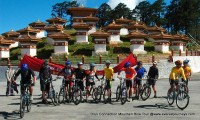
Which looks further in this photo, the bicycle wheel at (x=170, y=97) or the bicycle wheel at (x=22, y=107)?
the bicycle wheel at (x=170, y=97)

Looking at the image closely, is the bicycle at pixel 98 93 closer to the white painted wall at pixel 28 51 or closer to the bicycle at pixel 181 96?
the bicycle at pixel 181 96

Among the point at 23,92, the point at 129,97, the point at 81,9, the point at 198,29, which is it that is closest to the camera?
the point at 23,92

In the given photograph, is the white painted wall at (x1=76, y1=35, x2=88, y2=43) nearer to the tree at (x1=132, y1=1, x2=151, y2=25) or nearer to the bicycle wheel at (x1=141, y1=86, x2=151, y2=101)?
the bicycle wheel at (x1=141, y1=86, x2=151, y2=101)

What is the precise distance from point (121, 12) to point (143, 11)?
19.9 ft

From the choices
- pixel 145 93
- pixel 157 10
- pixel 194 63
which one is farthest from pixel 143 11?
pixel 145 93

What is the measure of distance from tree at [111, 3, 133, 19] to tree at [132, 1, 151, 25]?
167 centimetres

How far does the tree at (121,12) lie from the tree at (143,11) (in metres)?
1.67

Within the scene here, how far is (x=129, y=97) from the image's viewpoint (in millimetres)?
15742

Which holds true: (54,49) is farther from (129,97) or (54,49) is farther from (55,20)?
(129,97)

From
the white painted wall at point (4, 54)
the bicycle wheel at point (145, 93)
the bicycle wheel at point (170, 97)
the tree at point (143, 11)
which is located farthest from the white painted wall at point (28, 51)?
the tree at point (143, 11)

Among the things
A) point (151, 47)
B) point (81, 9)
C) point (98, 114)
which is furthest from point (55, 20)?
point (98, 114)

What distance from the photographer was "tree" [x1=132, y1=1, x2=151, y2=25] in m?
85.2

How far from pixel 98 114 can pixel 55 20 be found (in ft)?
132

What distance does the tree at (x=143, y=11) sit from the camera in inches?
3354
